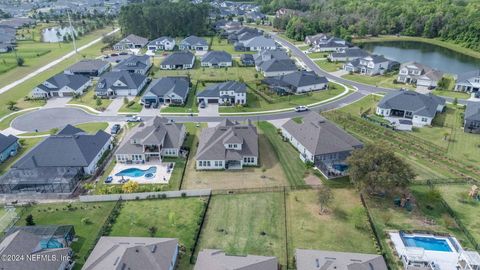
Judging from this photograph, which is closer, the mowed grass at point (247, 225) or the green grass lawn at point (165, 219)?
the mowed grass at point (247, 225)

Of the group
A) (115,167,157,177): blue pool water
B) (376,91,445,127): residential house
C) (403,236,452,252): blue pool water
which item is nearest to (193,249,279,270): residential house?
(403,236,452,252): blue pool water

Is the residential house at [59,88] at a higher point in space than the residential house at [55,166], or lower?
higher

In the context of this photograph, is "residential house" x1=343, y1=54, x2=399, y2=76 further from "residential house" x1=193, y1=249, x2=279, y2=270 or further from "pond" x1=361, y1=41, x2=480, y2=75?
"residential house" x1=193, y1=249, x2=279, y2=270

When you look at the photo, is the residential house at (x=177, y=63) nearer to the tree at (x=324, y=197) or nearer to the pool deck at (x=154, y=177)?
the pool deck at (x=154, y=177)

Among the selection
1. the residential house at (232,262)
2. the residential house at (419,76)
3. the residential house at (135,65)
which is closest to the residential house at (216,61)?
the residential house at (135,65)

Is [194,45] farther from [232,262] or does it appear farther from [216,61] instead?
[232,262]

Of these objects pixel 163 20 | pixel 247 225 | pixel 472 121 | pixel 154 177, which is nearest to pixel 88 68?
pixel 163 20

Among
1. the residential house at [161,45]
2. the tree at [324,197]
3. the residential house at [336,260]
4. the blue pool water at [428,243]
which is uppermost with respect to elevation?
the residential house at [161,45]
